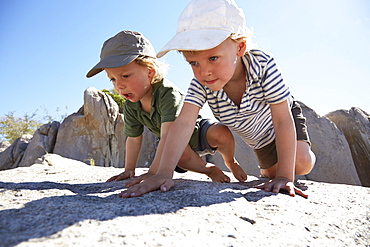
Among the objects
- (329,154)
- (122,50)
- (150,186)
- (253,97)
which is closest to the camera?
(150,186)

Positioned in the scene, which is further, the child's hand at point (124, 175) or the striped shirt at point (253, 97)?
the child's hand at point (124, 175)

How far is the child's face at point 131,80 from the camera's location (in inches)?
101

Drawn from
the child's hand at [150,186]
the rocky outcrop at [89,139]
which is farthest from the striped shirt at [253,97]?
the rocky outcrop at [89,139]

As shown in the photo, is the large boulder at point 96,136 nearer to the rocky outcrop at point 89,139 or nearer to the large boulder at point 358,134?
the rocky outcrop at point 89,139

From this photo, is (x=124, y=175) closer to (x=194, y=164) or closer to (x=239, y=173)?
(x=194, y=164)

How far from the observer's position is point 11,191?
1.59 meters

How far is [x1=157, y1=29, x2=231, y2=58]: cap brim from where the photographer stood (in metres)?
1.71

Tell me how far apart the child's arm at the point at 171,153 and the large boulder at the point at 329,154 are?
4.39 metres

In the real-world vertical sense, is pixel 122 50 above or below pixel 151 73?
above

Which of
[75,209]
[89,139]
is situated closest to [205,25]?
[75,209]

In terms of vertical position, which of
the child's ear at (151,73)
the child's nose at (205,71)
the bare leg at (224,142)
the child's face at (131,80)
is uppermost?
the child's ear at (151,73)

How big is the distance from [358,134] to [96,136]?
7644 mm

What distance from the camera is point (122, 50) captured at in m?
2.61

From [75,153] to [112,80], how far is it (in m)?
7.45
